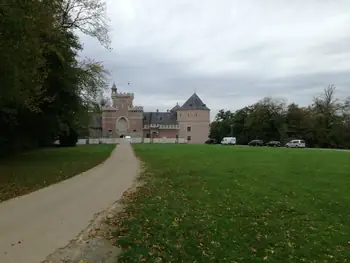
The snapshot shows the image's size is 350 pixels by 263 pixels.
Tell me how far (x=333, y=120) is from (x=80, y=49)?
64.6 meters

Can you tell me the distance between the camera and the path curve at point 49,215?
21.6ft

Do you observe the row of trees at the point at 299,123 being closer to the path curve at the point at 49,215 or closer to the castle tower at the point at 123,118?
the castle tower at the point at 123,118

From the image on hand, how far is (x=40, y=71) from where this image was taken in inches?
856

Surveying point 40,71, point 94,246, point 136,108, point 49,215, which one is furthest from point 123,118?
point 94,246

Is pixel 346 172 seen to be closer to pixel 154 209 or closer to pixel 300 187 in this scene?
pixel 300 187

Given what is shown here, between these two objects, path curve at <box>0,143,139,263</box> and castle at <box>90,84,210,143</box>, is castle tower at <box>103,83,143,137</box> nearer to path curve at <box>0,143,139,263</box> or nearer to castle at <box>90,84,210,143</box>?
castle at <box>90,84,210,143</box>

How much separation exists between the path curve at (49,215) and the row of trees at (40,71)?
468 centimetres

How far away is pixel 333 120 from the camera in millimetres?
79750

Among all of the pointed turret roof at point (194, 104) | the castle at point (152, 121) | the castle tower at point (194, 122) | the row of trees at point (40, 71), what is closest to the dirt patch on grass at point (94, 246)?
the row of trees at point (40, 71)

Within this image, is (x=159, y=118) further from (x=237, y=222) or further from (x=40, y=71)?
(x=237, y=222)

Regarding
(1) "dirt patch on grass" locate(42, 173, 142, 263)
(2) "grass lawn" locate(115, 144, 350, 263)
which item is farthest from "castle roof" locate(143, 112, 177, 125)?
(1) "dirt patch on grass" locate(42, 173, 142, 263)

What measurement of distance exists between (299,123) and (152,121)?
1773 inches

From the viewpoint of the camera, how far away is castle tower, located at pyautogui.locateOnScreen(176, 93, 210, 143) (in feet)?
365

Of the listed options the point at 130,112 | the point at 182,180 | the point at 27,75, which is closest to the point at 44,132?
the point at 27,75
